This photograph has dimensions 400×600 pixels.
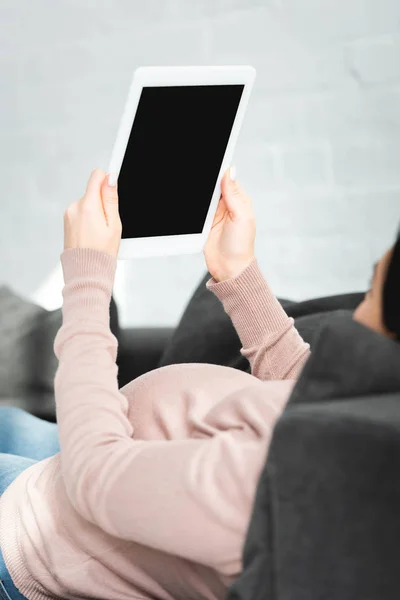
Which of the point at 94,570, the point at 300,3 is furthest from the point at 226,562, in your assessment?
the point at 300,3

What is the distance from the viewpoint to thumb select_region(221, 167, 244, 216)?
123 cm

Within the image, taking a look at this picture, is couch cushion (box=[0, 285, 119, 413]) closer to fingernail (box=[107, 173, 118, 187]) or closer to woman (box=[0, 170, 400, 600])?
woman (box=[0, 170, 400, 600])

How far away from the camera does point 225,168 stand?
4.02ft

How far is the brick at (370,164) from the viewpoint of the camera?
2193 mm

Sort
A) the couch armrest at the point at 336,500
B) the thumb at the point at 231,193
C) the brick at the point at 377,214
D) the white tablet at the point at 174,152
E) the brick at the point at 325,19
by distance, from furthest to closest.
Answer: the brick at the point at 377,214, the brick at the point at 325,19, the thumb at the point at 231,193, the white tablet at the point at 174,152, the couch armrest at the point at 336,500

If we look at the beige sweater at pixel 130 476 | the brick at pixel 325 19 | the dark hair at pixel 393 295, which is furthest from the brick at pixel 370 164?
the dark hair at pixel 393 295

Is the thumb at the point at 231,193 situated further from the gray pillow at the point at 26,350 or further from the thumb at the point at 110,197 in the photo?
the gray pillow at the point at 26,350

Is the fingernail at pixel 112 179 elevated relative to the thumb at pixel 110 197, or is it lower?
elevated

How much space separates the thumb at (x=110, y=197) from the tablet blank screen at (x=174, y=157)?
2 cm

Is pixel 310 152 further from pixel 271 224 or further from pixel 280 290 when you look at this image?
pixel 280 290

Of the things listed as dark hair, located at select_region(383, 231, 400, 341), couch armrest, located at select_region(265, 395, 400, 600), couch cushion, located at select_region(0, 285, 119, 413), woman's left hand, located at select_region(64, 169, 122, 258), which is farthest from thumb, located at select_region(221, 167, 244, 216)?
couch cushion, located at select_region(0, 285, 119, 413)

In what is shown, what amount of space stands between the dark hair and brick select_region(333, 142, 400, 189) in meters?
1.45

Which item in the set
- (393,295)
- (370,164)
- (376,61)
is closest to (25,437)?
(393,295)

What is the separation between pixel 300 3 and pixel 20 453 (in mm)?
1341
